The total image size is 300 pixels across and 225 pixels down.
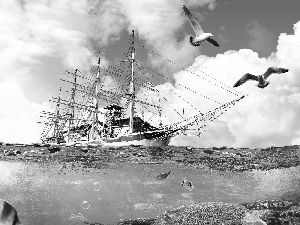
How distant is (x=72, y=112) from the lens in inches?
2333

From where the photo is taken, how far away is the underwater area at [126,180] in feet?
84.3

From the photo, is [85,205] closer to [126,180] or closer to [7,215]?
[126,180]

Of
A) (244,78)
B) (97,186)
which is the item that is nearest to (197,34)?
(244,78)

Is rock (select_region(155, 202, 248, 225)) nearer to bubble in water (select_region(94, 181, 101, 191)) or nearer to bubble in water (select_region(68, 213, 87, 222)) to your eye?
bubble in water (select_region(94, 181, 101, 191))

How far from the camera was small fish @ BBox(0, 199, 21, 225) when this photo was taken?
374 cm

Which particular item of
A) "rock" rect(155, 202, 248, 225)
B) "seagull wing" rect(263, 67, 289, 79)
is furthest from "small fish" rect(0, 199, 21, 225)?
"rock" rect(155, 202, 248, 225)

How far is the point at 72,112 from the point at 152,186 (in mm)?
29032

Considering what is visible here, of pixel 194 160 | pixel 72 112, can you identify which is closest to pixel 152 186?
pixel 194 160

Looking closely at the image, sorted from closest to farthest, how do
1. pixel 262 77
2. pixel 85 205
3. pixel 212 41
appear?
pixel 212 41 < pixel 262 77 < pixel 85 205

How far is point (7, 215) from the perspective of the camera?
3812mm

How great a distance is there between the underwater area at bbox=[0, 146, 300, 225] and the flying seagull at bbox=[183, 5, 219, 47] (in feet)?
61.2

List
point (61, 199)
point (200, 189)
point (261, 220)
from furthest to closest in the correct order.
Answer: point (61, 199) < point (200, 189) < point (261, 220)

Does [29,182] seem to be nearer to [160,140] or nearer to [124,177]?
[124,177]

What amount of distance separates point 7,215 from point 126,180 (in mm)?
33057
